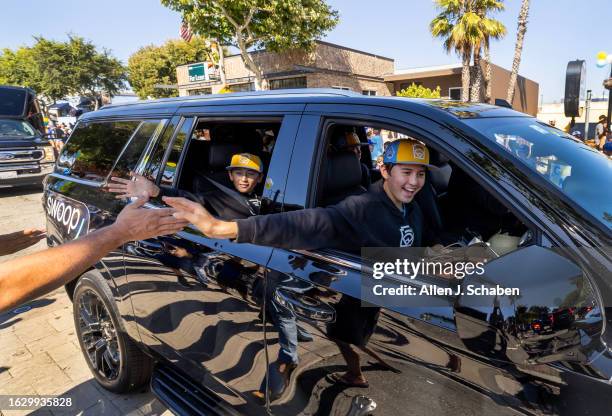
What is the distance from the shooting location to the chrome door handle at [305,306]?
152cm

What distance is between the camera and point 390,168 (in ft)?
6.50

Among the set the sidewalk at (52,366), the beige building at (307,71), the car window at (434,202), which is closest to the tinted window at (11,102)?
the sidewalk at (52,366)

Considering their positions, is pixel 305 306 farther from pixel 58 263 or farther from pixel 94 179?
pixel 94 179

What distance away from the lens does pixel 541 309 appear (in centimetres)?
103

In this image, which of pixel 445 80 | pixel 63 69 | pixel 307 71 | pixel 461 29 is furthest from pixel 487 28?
pixel 63 69

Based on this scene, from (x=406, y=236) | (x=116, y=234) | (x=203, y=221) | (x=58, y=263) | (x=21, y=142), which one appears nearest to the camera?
(x=58, y=263)

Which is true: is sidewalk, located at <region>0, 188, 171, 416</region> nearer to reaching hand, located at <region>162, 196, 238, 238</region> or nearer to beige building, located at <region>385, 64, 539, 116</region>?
reaching hand, located at <region>162, 196, 238, 238</region>

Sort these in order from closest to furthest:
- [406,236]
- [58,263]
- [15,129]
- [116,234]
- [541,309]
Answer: [541,309] → [58,263] → [116,234] → [406,236] → [15,129]

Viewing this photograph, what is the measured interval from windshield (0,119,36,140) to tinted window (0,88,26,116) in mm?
495

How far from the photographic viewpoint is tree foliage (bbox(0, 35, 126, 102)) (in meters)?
31.3

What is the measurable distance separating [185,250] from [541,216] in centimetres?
160

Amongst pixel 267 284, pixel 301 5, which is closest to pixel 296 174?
pixel 267 284

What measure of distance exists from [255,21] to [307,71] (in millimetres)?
4064

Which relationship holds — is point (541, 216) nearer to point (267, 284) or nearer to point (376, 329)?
point (376, 329)
